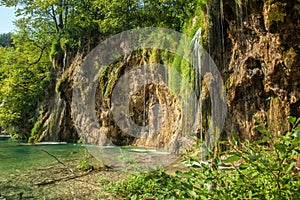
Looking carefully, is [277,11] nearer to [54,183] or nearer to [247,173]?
[247,173]

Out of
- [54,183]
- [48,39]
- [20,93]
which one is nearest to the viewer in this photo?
[54,183]

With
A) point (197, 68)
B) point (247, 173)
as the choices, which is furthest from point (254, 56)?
point (247, 173)

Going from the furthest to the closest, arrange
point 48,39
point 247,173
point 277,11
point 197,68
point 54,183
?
point 48,39 < point 197,68 < point 277,11 < point 54,183 < point 247,173

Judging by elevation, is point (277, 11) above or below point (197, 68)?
above

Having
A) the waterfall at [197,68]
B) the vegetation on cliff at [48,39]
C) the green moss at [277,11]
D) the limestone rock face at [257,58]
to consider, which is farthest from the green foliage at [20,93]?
the green moss at [277,11]

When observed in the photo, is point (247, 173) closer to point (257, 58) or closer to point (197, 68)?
point (257, 58)

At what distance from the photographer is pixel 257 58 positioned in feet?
28.8

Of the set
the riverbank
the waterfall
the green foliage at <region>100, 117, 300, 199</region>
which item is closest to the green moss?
the waterfall

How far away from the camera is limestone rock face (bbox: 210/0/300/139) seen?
7.49m

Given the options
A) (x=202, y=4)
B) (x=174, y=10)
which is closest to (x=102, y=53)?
(x=174, y=10)

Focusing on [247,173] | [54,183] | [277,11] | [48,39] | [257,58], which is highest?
[48,39]

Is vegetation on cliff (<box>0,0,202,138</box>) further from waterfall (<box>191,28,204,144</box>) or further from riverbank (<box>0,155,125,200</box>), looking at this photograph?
riverbank (<box>0,155,125,200</box>)

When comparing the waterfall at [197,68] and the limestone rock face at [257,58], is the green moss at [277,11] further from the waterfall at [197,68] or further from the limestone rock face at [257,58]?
the waterfall at [197,68]

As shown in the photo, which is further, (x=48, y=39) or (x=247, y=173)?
(x=48, y=39)
